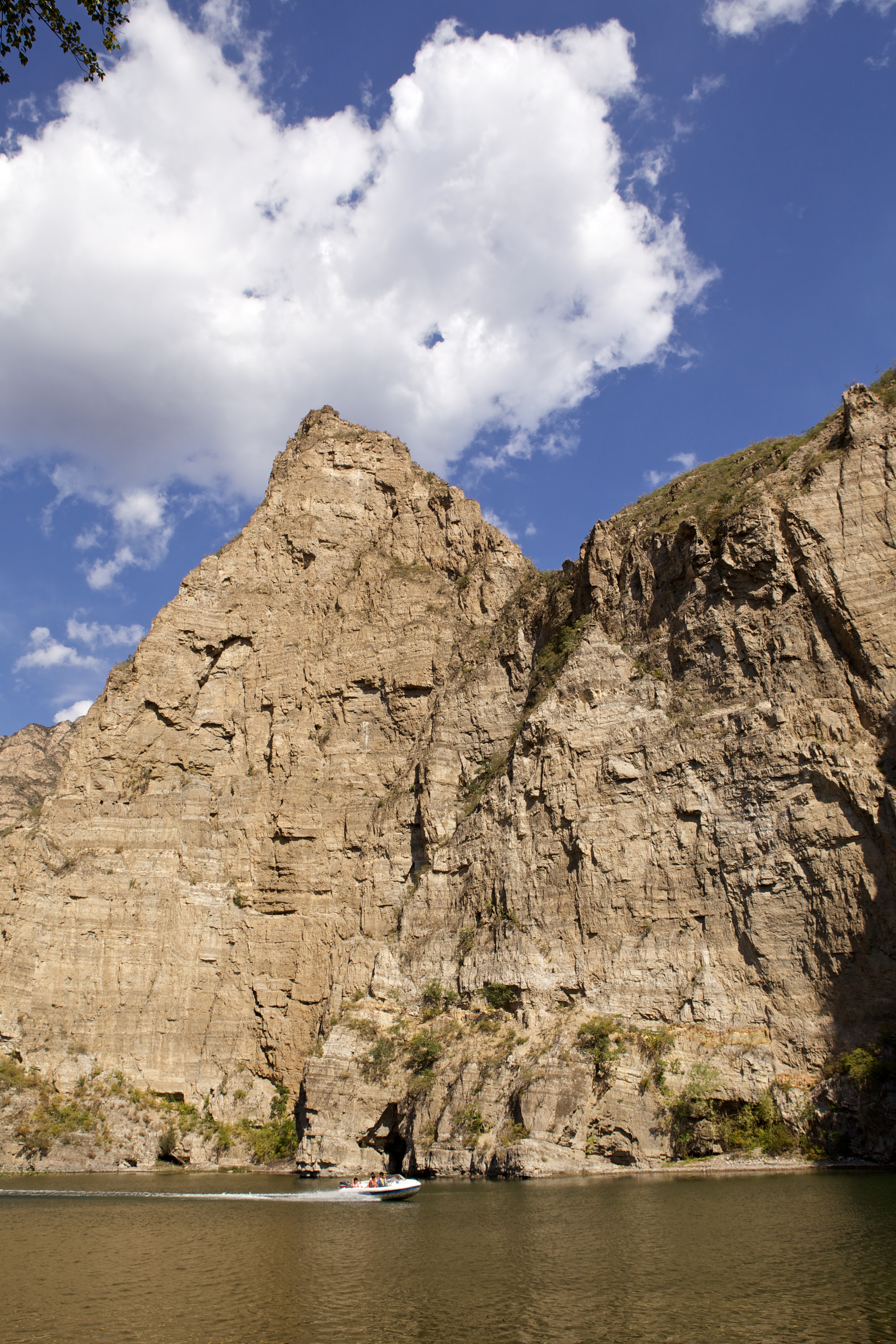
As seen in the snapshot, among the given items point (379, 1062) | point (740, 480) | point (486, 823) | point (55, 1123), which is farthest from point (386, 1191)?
point (740, 480)

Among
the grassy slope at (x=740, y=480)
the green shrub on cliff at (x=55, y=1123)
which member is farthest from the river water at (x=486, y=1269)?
the grassy slope at (x=740, y=480)

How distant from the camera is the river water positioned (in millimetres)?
14977

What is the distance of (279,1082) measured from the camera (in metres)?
49.8

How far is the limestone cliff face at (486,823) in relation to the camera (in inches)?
1470

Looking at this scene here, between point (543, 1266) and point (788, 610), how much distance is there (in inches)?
1216

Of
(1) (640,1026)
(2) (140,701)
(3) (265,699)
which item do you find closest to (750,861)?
(1) (640,1026)

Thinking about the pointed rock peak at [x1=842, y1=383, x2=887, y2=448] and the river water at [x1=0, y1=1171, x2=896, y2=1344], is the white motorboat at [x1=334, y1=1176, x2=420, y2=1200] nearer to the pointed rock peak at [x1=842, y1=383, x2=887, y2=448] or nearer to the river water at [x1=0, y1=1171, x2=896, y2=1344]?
the river water at [x1=0, y1=1171, x2=896, y2=1344]

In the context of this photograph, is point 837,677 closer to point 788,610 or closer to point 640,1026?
point 788,610

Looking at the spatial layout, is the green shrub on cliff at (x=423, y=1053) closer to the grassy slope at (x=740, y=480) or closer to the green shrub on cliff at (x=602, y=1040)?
the green shrub on cliff at (x=602, y=1040)

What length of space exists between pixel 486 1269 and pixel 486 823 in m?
29.9

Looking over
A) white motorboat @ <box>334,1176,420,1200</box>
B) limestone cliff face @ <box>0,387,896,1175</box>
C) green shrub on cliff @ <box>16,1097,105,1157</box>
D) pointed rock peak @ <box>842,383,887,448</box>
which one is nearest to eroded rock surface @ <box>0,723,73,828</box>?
limestone cliff face @ <box>0,387,896,1175</box>

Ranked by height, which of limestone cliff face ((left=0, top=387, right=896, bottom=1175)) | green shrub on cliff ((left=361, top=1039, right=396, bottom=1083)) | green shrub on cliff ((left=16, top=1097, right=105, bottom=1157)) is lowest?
green shrub on cliff ((left=16, top=1097, right=105, bottom=1157))

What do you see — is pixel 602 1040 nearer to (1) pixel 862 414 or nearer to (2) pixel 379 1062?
(2) pixel 379 1062

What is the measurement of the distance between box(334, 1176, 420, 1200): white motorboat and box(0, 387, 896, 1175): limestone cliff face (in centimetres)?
464
